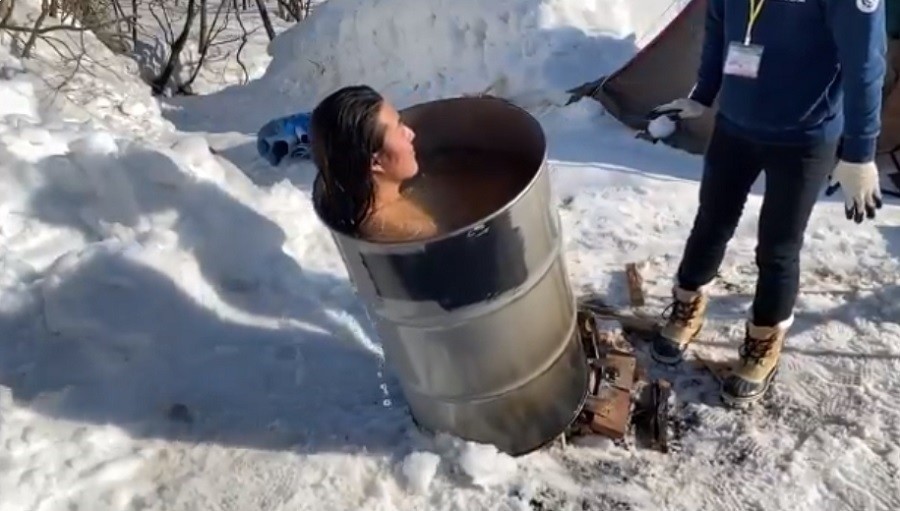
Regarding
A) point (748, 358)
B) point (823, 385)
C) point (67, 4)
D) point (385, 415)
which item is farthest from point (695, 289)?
point (67, 4)

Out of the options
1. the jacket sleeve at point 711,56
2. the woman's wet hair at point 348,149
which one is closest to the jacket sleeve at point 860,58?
the jacket sleeve at point 711,56

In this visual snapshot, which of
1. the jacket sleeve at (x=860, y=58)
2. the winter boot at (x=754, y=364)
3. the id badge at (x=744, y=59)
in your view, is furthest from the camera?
the winter boot at (x=754, y=364)

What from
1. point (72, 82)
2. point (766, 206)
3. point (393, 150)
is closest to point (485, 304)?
point (393, 150)

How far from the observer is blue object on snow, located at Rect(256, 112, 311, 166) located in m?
4.71

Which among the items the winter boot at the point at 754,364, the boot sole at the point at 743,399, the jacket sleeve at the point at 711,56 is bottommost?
the boot sole at the point at 743,399

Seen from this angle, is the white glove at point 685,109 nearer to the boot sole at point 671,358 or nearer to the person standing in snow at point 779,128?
the person standing in snow at point 779,128

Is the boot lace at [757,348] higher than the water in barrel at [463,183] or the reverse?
the reverse

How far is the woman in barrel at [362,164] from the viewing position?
2.46 metres

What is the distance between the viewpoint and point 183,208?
12.2 ft

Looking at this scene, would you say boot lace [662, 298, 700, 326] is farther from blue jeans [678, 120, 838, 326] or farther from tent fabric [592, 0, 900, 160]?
tent fabric [592, 0, 900, 160]

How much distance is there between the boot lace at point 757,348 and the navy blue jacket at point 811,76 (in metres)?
0.65

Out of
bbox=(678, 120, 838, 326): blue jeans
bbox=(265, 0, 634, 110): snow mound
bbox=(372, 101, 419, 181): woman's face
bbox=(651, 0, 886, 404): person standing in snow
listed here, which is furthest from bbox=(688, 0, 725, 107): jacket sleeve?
bbox=(265, 0, 634, 110): snow mound

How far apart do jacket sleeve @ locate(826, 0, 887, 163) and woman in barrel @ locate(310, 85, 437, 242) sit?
1.03 metres

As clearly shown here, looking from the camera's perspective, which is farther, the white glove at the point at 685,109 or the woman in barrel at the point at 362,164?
the white glove at the point at 685,109
